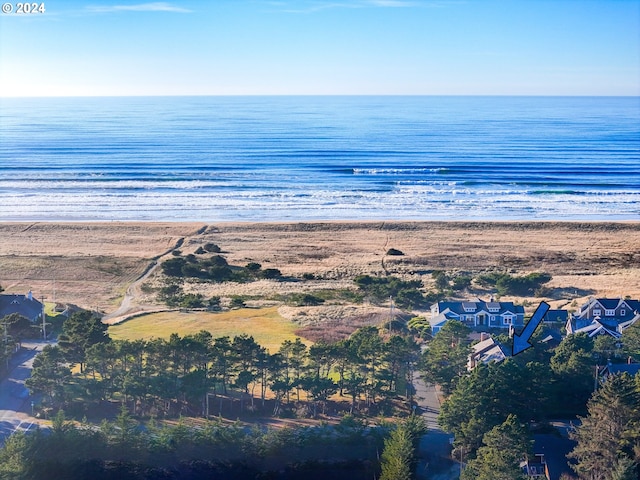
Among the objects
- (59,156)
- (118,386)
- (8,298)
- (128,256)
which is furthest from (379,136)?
(118,386)

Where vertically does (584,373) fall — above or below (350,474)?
above

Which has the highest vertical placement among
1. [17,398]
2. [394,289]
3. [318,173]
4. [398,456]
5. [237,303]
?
[318,173]

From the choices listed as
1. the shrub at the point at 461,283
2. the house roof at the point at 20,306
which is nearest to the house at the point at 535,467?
the shrub at the point at 461,283

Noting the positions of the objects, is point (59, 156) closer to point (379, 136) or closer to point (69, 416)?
point (379, 136)

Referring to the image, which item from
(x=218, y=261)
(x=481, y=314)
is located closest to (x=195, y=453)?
(x=481, y=314)

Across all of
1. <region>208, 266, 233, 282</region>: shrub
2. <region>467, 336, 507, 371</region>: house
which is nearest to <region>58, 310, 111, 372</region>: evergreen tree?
<region>467, 336, 507, 371</region>: house

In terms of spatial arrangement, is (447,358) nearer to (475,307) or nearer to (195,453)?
(475,307)

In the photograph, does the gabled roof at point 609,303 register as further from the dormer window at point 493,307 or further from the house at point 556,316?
the dormer window at point 493,307
